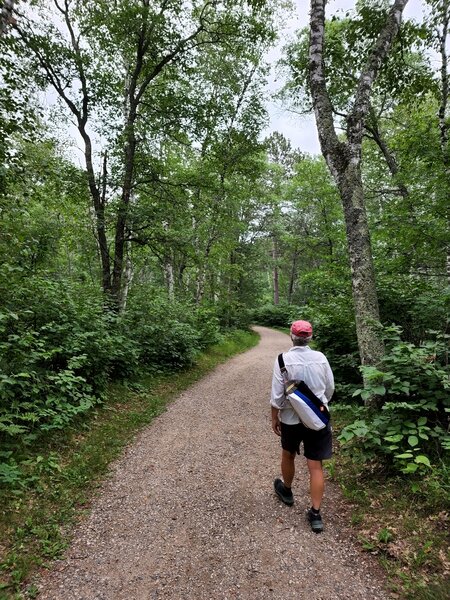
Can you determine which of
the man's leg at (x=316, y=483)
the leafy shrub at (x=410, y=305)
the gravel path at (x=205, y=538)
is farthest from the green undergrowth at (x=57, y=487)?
the leafy shrub at (x=410, y=305)

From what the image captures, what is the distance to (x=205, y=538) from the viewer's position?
2.96m

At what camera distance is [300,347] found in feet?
10.6

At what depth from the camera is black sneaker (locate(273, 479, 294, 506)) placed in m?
3.43

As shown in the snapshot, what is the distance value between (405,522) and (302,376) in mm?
1653

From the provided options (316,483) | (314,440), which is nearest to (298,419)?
(314,440)

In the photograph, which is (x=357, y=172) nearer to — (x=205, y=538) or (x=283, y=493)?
(x=283, y=493)

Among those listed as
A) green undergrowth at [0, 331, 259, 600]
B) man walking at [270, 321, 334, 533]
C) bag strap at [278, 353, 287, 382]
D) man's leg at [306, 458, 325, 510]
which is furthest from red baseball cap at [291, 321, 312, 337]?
green undergrowth at [0, 331, 259, 600]

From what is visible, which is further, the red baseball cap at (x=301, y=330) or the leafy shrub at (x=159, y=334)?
the leafy shrub at (x=159, y=334)

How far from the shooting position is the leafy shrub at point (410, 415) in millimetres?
3375

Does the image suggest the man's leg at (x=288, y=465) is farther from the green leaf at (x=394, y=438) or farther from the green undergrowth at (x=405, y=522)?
the green leaf at (x=394, y=438)

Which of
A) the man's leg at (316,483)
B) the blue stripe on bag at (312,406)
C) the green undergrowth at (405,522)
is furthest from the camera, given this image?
the man's leg at (316,483)

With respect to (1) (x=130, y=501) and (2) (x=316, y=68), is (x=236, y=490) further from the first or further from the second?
(2) (x=316, y=68)

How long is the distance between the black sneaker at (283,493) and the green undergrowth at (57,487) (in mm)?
2193

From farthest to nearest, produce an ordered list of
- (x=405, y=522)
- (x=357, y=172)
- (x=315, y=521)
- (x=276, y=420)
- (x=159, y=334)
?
(x=159, y=334), (x=357, y=172), (x=276, y=420), (x=315, y=521), (x=405, y=522)
